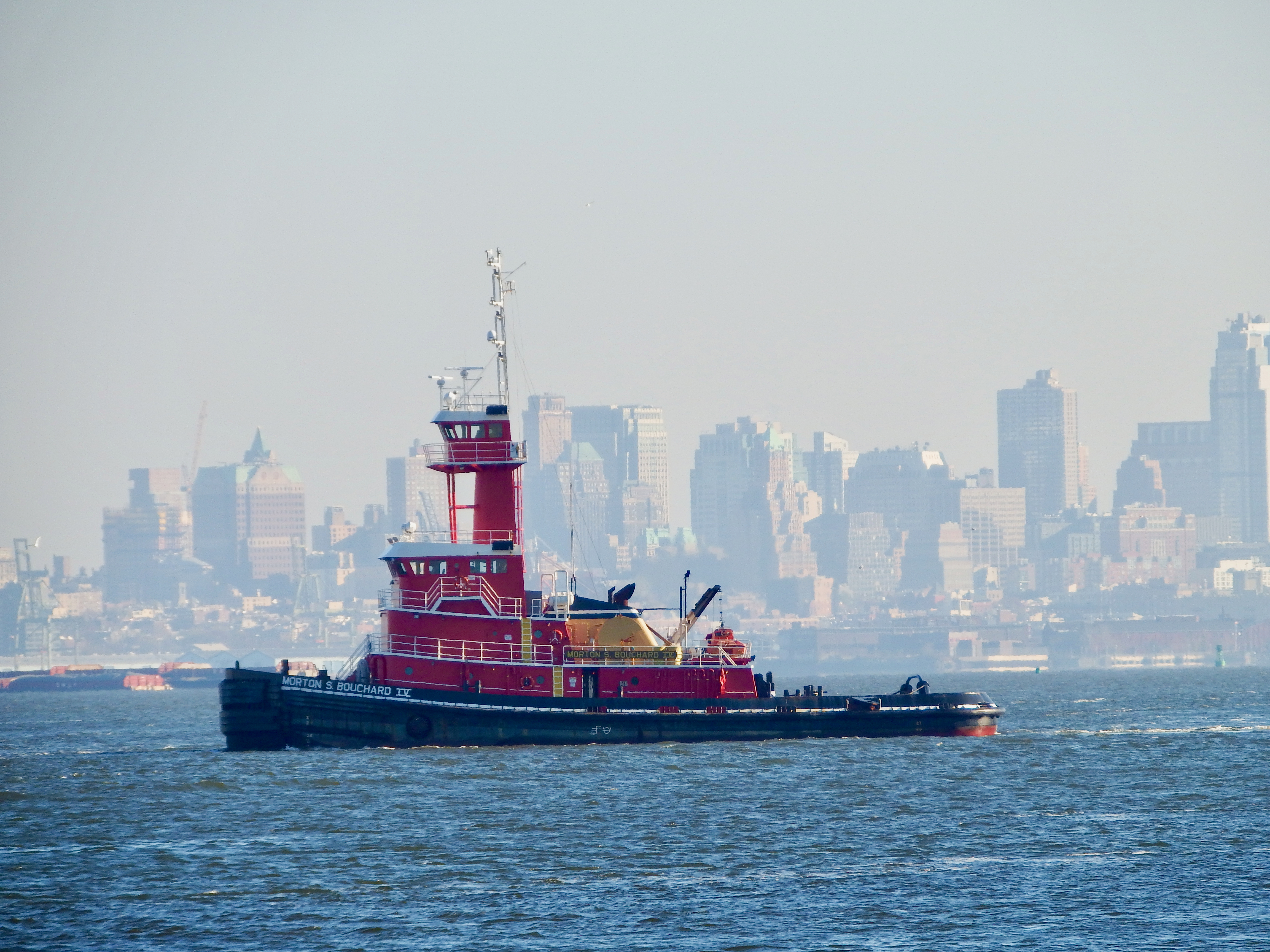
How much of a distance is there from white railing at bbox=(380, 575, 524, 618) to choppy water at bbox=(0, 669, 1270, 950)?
14.9ft

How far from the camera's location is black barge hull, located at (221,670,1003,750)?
6600cm

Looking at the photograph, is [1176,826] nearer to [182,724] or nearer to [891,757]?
[891,757]

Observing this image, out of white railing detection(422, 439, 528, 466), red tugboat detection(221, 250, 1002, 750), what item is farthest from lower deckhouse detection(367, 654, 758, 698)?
white railing detection(422, 439, 528, 466)

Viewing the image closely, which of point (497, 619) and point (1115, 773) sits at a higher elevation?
point (497, 619)

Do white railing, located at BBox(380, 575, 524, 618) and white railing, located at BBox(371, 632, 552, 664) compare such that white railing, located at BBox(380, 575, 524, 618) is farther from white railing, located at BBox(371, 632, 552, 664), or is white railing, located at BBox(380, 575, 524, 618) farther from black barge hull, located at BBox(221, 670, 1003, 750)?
black barge hull, located at BBox(221, 670, 1003, 750)

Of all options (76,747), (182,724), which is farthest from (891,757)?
(182,724)

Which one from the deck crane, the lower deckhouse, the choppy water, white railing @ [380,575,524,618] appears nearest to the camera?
the choppy water

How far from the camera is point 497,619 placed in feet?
217

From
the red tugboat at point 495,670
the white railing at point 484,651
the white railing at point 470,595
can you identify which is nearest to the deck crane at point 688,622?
the red tugboat at point 495,670

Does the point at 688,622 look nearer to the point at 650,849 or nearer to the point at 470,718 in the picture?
the point at 470,718

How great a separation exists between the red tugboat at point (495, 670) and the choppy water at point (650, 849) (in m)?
0.96

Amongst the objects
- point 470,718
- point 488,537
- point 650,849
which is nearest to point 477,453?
point 488,537

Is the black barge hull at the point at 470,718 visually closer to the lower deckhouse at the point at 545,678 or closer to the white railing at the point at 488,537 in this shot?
the lower deckhouse at the point at 545,678

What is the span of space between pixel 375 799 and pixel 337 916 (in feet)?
51.8
